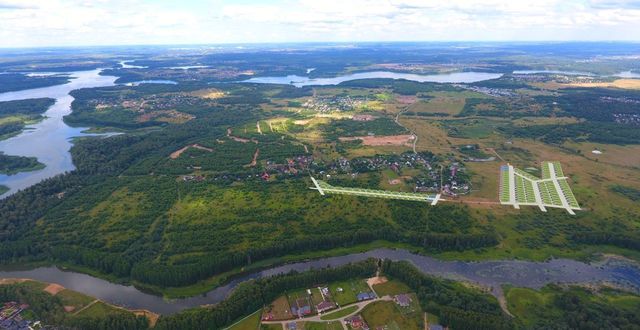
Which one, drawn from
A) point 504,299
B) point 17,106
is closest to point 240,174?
point 504,299

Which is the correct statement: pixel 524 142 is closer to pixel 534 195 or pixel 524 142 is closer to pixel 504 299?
pixel 534 195

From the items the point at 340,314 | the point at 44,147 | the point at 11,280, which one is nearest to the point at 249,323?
the point at 340,314

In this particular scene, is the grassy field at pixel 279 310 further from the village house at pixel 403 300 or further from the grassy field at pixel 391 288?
the village house at pixel 403 300

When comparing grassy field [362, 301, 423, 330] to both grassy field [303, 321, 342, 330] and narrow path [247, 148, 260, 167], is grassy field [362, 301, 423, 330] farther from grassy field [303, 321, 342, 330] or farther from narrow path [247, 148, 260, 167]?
narrow path [247, 148, 260, 167]

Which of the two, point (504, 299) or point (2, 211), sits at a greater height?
point (2, 211)

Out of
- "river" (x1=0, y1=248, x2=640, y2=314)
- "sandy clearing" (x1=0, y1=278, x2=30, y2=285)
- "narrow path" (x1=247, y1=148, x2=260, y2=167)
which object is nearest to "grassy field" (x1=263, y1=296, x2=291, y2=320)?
"river" (x1=0, y1=248, x2=640, y2=314)

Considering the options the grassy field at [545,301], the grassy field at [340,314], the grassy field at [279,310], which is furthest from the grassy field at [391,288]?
the grassy field at [545,301]

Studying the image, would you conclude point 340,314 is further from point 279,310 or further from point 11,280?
point 11,280
